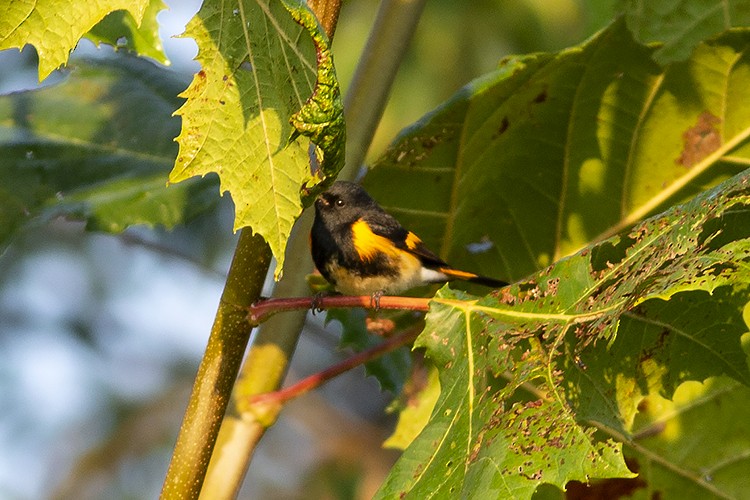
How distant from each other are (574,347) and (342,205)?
6.69ft

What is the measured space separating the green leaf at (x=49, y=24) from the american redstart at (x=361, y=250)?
1.87 meters

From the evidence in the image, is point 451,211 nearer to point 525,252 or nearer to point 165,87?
point 525,252

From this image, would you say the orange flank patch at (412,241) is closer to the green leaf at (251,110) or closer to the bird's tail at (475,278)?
the bird's tail at (475,278)

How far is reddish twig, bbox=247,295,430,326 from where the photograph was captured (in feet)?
5.53

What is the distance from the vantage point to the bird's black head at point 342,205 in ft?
11.8

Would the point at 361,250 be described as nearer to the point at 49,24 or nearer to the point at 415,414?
the point at 415,414

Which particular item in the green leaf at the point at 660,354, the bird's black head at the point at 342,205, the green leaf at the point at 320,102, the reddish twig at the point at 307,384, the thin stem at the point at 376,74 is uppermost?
the bird's black head at the point at 342,205

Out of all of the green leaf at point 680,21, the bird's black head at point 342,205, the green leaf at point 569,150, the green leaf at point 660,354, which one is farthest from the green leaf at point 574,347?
the bird's black head at point 342,205

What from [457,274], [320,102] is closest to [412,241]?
[457,274]

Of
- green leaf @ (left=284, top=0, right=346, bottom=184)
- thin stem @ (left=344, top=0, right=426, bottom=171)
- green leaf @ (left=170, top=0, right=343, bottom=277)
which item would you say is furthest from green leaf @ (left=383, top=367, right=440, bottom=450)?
green leaf @ (left=284, top=0, right=346, bottom=184)

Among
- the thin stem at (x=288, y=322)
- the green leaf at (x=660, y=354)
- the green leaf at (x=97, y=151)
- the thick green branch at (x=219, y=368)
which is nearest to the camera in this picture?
the thick green branch at (x=219, y=368)

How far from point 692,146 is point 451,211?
69 centimetres

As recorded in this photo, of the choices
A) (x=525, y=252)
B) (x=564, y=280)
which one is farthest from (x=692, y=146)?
(x=564, y=280)

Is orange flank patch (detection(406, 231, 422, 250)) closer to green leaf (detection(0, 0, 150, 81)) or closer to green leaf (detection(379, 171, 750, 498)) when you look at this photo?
green leaf (detection(379, 171, 750, 498))
